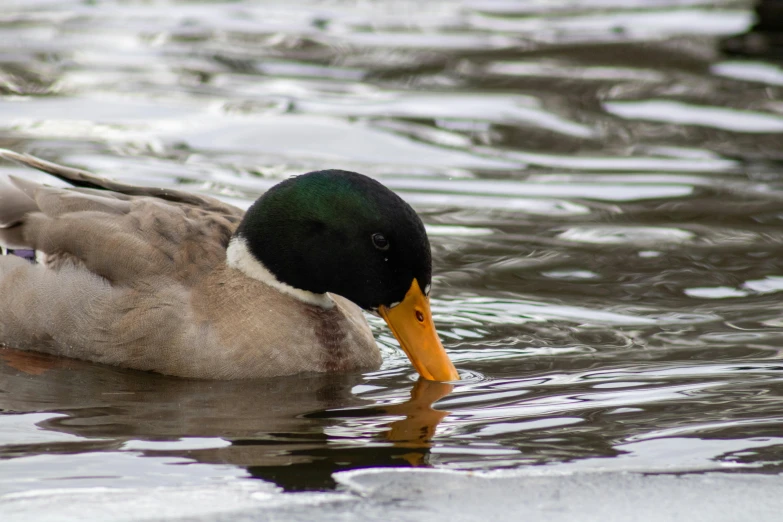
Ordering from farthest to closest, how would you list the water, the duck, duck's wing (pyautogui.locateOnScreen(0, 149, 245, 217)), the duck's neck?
1. duck's wing (pyautogui.locateOnScreen(0, 149, 245, 217))
2. the duck's neck
3. the duck
4. the water

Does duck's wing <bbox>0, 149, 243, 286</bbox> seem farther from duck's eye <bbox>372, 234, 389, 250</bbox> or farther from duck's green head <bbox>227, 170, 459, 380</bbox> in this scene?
duck's eye <bbox>372, 234, 389, 250</bbox>

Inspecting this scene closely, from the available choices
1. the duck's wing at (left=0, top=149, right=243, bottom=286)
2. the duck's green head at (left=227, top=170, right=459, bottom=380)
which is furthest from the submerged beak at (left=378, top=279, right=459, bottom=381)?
the duck's wing at (left=0, top=149, right=243, bottom=286)

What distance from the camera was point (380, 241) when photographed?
624cm

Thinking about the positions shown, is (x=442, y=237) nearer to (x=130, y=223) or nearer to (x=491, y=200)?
(x=491, y=200)

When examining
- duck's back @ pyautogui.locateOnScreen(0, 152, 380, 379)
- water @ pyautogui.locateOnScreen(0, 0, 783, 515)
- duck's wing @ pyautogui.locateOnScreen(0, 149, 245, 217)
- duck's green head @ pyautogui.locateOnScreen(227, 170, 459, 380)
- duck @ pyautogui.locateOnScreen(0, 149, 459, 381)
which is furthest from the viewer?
duck's wing @ pyautogui.locateOnScreen(0, 149, 245, 217)

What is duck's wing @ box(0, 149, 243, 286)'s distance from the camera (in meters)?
6.62

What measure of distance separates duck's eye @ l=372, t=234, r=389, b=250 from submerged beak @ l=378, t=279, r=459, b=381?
0.82ft

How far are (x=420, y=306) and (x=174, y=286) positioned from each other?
1.24m

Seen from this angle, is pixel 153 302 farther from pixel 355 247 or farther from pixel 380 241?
pixel 380 241

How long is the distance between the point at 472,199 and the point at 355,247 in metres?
3.47

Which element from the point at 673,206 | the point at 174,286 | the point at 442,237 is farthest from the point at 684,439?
the point at 673,206

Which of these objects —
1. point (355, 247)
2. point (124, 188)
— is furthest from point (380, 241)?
point (124, 188)

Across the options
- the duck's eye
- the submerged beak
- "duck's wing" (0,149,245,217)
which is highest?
"duck's wing" (0,149,245,217)

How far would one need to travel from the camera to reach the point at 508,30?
610 inches
